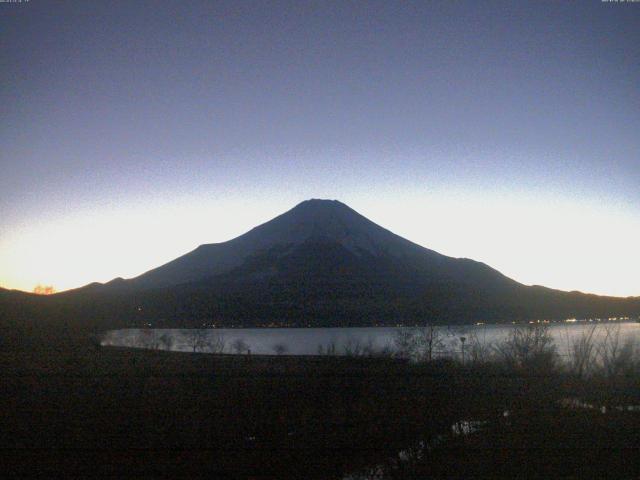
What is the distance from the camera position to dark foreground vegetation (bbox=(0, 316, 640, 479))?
9.43m

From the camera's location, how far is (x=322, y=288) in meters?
79.8

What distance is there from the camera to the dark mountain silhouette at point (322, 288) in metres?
58.8

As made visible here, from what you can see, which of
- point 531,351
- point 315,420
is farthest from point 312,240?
point 315,420

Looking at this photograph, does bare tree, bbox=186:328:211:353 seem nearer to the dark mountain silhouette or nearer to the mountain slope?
the dark mountain silhouette

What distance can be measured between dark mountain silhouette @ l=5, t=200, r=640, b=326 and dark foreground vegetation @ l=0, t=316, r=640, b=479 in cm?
1893

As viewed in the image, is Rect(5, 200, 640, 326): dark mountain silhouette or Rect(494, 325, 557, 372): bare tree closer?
Answer: Rect(494, 325, 557, 372): bare tree

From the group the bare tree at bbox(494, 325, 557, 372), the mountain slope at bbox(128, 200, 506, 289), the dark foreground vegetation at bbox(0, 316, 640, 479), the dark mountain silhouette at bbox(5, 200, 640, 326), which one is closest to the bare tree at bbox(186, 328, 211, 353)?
the dark mountain silhouette at bbox(5, 200, 640, 326)

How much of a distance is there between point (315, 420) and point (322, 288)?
65.7 metres

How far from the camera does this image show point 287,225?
121 m

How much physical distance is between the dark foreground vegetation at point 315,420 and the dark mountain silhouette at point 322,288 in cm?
1893

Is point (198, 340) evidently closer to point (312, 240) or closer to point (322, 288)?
point (322, 288)

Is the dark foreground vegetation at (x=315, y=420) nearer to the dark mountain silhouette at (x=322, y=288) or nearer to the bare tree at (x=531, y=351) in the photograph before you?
the bare tree at (x=531, y=351)

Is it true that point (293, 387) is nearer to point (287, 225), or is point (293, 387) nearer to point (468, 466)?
point (468, 466)

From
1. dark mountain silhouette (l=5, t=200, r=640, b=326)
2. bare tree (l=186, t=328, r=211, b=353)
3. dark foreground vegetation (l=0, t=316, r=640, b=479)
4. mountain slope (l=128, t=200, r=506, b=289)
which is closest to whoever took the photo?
dark foreground vegetation (l=0, t=316, r=640, b=479)
